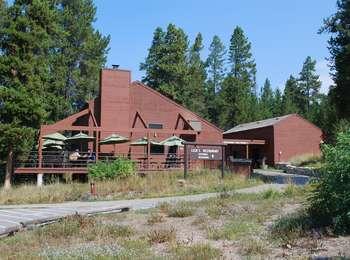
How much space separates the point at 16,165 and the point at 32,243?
84.6ft

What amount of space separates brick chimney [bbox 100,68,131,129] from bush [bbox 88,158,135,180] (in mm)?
14929

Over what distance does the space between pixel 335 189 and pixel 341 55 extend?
2125 centimetres

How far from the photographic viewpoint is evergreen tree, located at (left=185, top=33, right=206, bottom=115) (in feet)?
265

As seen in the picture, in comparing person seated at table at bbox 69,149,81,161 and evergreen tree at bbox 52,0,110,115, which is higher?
evergreen tree at bbox 52,0,110,115

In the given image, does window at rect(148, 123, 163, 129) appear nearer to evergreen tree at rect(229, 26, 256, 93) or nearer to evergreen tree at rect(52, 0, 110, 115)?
evergreen tree at rect(52, 0, 110, 115)

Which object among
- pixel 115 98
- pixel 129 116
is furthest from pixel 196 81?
pixel 115 98

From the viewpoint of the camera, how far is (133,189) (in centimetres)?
2797

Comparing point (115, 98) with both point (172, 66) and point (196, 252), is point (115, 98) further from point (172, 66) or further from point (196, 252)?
point (196, 252)

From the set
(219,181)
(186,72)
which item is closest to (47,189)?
(219,181)

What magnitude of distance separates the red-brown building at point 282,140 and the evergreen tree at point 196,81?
13570 millimetres

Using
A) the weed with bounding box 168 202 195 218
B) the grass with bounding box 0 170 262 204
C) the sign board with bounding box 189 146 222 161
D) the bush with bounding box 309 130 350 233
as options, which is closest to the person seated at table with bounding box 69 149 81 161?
the grass with bounding box 0 170 262 204

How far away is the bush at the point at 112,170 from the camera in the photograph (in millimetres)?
31719

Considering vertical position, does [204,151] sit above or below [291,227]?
above

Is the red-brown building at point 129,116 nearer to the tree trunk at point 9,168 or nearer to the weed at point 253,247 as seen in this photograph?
the tree trunk at point 9,168
